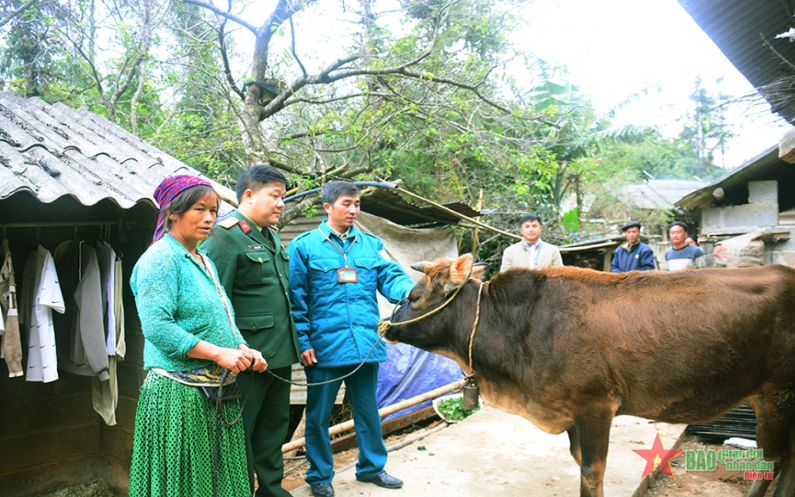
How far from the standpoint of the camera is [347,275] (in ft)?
12.8

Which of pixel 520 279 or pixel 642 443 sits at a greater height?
pixel 520 279

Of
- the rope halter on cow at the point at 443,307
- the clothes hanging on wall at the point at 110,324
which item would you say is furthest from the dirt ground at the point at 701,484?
the clothes hanging on wall at the point at 110,324

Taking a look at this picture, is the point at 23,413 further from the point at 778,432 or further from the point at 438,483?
the point at 778,432

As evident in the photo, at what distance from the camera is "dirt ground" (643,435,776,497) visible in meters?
4.26

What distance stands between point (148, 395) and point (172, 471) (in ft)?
1.19

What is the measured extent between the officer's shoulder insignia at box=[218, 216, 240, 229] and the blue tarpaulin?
3985 millimetres

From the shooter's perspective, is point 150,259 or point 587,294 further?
point 587,294

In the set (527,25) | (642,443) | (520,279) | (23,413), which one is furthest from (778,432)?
(527,25)

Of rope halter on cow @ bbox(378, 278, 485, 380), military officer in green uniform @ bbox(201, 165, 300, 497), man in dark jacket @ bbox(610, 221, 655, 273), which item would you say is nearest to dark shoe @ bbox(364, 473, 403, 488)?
military officer in green uniform @ bbox(201, 165, 300, 497)

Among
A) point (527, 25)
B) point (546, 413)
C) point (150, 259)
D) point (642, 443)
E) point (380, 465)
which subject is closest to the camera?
point (150, 259)

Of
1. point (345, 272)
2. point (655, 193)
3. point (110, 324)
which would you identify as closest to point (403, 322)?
point (345, 272)

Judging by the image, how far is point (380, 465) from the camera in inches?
155

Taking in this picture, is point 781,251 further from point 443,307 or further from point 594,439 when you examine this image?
point 443,307

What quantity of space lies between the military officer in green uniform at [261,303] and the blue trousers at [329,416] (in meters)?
0.32
